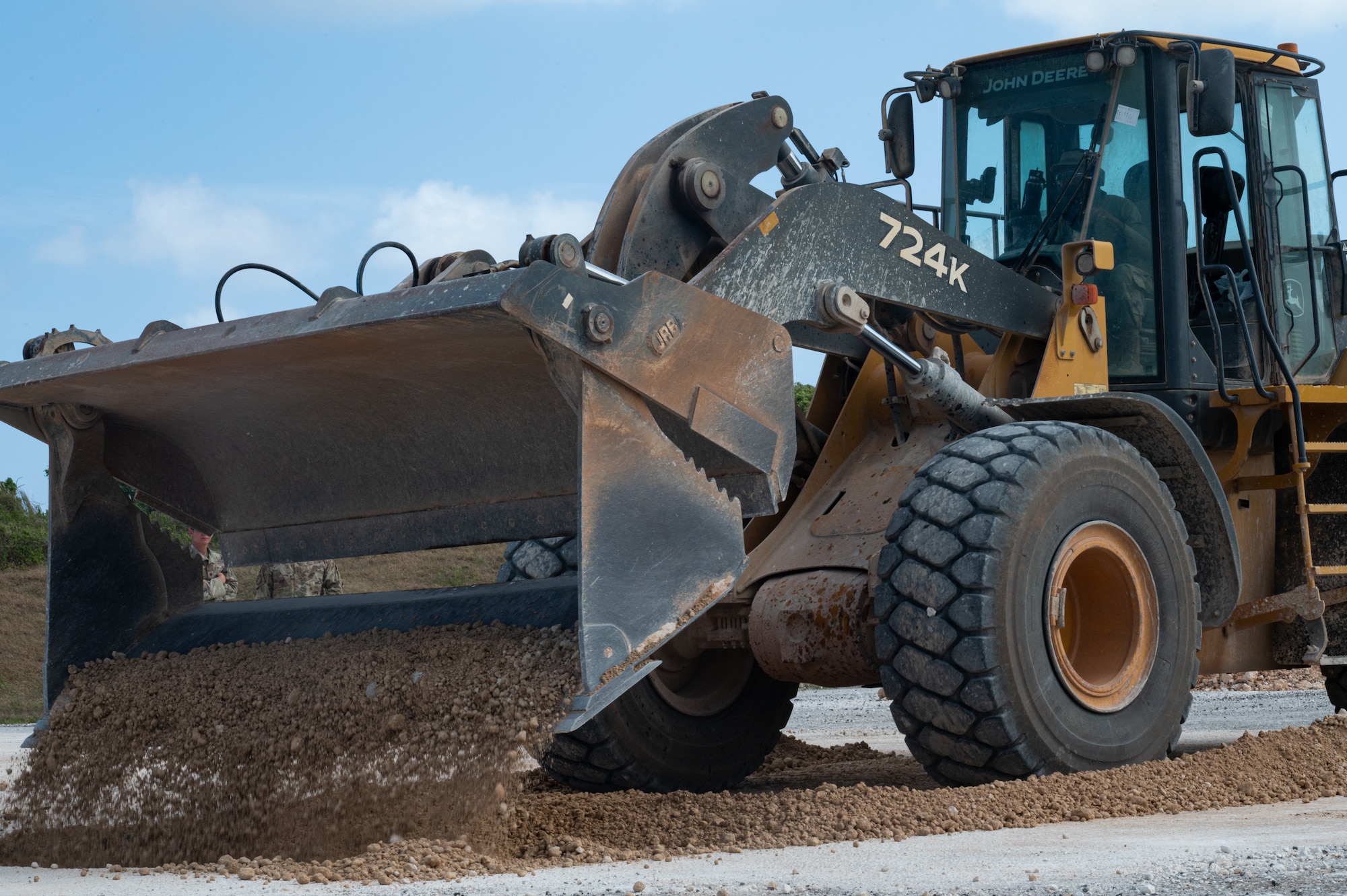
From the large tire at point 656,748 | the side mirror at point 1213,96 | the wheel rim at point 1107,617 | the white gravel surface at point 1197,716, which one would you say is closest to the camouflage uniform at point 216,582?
the white gravel surface at point 1197,716

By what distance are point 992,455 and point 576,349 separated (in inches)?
60.5

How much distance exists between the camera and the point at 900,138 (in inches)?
255

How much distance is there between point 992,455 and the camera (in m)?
4.70

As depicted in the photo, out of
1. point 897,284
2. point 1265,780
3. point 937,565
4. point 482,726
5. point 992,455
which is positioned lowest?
point 1265,780

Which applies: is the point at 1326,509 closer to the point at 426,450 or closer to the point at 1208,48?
the point at 1208,48

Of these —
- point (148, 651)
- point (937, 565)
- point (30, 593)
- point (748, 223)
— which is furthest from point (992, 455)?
point (30, 593)

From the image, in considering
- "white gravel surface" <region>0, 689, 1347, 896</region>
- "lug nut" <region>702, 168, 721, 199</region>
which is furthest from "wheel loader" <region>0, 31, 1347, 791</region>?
"white gravel surface" <region>0, 689, 1347, 896</region>

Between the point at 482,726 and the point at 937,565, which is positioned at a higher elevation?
the point at 937,565

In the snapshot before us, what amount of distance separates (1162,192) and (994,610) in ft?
7.61

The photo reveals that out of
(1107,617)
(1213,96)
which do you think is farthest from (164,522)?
(1213,96)

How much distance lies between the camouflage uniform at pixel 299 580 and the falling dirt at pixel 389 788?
5.70 metres

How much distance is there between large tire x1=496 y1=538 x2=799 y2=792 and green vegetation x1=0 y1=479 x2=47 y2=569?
1529 cm

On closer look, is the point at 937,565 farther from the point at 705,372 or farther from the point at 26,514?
the point at 26,514

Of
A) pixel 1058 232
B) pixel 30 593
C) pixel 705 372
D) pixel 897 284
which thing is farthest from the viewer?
pixel 30 593
